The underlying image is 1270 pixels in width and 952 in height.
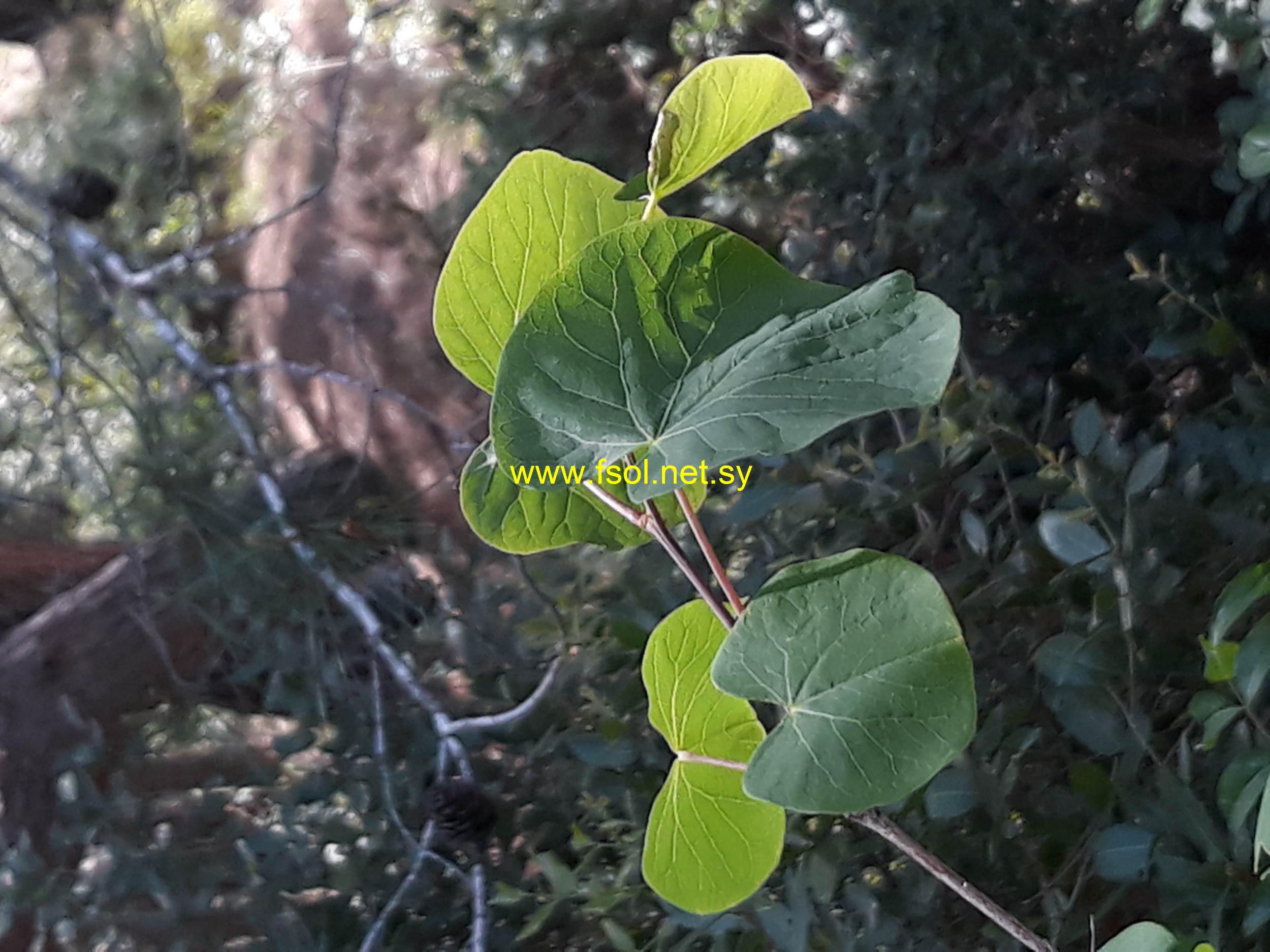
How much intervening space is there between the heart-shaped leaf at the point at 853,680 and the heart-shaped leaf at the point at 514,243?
11 centimetres

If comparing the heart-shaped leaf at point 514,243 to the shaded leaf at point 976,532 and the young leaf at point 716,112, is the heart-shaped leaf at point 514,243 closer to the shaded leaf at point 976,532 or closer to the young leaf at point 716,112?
the young leaf at point 716,112

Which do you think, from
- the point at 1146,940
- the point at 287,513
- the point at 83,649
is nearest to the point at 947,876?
the point at 1146,940

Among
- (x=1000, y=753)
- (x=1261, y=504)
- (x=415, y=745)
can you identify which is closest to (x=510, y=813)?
(x=415, y=745)

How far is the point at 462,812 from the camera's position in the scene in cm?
68

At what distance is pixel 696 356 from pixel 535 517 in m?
0.09

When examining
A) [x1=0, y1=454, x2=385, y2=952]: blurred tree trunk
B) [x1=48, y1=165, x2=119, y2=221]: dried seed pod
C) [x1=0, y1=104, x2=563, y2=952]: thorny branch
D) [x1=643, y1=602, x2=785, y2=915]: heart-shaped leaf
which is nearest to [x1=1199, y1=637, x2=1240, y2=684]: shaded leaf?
[x1=643, y1=602, x2=785, y2=915]: heart-shaped leaf

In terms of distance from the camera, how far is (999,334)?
88cm

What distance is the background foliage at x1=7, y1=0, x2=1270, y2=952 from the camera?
0.50 m

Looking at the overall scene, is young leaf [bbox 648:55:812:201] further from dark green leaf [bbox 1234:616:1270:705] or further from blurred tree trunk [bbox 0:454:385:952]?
blurred tree trunk [bbox 0:454:385:952]

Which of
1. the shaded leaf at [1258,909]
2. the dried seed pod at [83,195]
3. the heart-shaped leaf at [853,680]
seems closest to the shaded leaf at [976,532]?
the shaded leaf at [1258,909]

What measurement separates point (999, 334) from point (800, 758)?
0.73m

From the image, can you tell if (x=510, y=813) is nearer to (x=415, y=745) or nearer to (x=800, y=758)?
(x=415, y=745)

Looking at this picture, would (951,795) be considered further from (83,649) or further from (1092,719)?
(83,649)

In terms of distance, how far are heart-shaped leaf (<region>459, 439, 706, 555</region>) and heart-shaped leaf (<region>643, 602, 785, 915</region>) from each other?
3 centimetres
